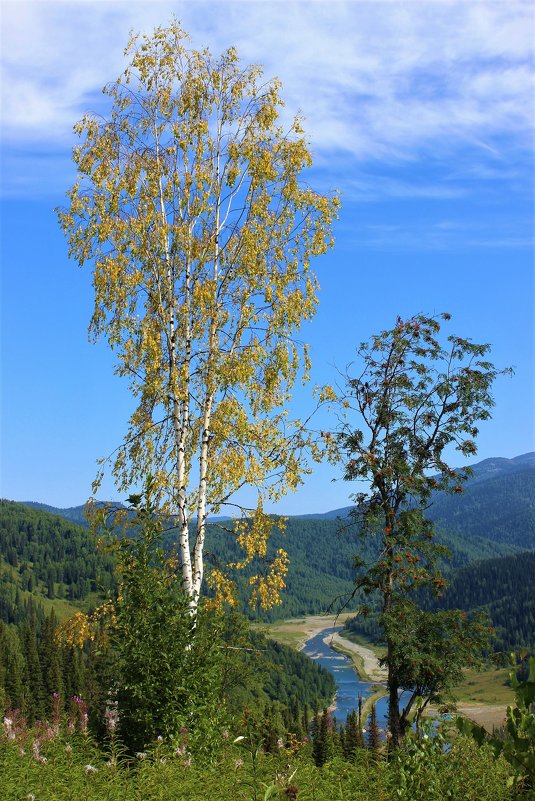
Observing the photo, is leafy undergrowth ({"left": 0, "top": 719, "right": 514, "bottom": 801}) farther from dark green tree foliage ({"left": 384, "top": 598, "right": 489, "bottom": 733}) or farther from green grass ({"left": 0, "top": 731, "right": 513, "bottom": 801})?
dark green tree foliage ({"left": 384, "top": 598, "right": 489, "bottom": 733})

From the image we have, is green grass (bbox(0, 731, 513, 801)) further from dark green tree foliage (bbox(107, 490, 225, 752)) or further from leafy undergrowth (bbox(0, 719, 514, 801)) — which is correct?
dark green tree foliage (bbox(107, 490, 225, 752))

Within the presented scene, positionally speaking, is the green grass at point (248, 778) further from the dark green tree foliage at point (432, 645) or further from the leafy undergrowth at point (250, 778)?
the dark green tree foliage at point (432, 645)

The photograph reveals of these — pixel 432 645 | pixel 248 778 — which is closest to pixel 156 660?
pixel 248 778

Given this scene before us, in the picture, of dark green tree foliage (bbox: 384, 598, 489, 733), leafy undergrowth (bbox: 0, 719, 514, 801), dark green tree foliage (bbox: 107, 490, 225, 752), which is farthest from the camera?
dark green tree foliage (bbox: 384, 598, 489, 733)

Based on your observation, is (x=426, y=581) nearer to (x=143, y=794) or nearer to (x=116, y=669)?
(x=116, y=669)

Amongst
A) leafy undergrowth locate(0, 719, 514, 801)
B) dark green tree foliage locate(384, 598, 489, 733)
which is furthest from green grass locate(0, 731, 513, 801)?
dark green tree foliage locate(384, 598, 489, 733)

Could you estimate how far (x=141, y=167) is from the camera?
65.2ft

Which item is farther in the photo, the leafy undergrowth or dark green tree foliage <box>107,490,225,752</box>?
dark green tree foliage <box>107,490,225,752</box>

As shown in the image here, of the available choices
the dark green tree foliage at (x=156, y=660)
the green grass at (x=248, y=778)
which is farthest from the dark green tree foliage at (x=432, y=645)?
the green grass at (x=248, y=778)

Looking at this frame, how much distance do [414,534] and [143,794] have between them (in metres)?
13.0

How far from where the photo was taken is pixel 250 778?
944 centimetres

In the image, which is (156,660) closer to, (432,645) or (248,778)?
(248,778)

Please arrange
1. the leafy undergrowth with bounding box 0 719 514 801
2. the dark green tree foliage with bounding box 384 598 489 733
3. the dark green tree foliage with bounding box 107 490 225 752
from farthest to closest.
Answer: the dark green tree foliage with bounding box 384 598 489 733, the dark green tree foliage with bounding box 107 490 225 752, the leafy undergrowth with bounding box 0 719 514 801

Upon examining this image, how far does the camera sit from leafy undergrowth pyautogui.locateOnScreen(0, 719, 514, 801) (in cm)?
808
